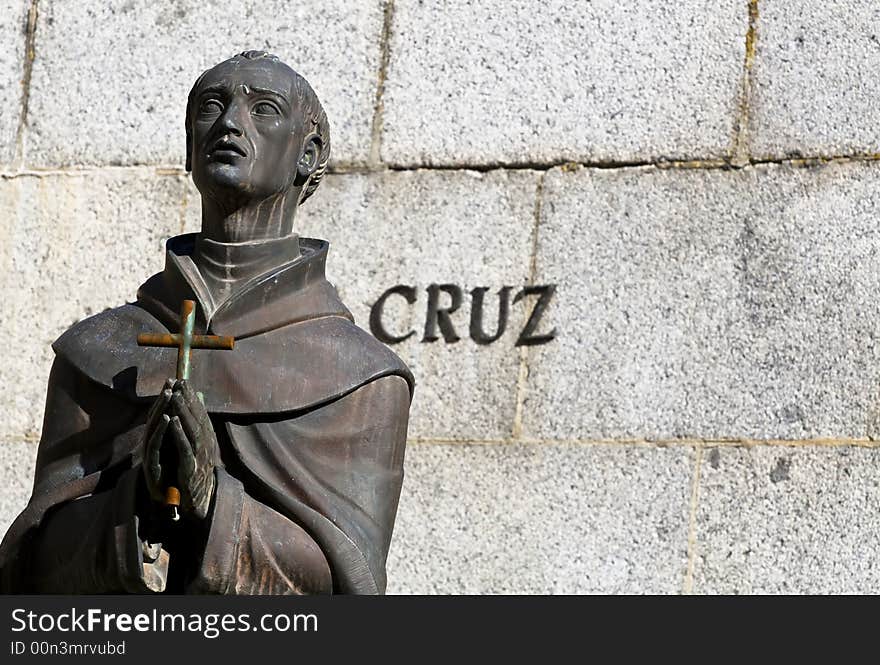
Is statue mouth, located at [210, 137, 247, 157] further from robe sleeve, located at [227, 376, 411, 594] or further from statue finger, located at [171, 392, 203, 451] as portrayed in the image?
statue finger, located at [171, 392, 203, 451]

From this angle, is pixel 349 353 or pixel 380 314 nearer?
pixel 349 353

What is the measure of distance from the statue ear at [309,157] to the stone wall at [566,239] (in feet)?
4.44

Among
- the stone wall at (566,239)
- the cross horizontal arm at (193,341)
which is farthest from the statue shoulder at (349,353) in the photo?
the stone wall at (566,239)

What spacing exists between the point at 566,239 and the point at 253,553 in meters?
2.01

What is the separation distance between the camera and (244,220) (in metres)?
5.57

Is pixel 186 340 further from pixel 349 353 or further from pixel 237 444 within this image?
pixel 349 353

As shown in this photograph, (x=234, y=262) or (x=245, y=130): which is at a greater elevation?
(x=245, y=130)

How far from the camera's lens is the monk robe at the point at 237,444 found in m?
5.20

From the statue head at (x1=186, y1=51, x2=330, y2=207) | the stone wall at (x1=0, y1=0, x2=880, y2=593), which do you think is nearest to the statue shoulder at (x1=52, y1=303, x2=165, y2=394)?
the statue head at (x1=186, y1=51, x2=330, y2=207)

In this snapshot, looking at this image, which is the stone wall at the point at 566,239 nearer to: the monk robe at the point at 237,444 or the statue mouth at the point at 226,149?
the monk robe at the point at 237,444

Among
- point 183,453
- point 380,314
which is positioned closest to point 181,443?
point 183,453

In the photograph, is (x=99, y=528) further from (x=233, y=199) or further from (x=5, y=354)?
(x=5, y=354)

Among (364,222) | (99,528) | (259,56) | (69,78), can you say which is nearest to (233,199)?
(259,56)

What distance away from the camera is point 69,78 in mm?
Answer: 7441
